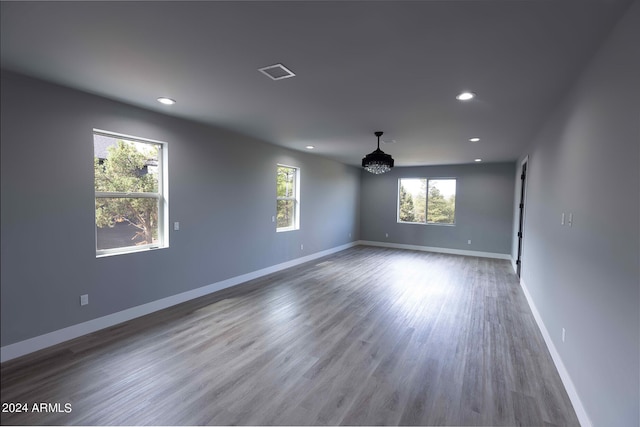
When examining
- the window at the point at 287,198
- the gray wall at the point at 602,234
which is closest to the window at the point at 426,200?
the window at the point at 287,198

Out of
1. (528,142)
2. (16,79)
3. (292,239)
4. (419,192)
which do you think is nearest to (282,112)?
(16,79)

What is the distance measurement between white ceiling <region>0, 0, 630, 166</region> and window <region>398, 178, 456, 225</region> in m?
4.91

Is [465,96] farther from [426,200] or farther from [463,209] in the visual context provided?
[426,200]

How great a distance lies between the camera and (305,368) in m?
2.55

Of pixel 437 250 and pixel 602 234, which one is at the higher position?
pixel 602 234

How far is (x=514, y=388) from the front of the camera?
2.32m

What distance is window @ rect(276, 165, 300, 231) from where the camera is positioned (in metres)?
6.08

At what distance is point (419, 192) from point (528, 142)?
3.92 m

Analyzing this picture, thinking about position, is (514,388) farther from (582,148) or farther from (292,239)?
(292,239)

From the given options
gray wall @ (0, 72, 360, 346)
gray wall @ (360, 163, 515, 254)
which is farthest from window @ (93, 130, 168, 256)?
gray wall @ (360, 163, 515, 254)

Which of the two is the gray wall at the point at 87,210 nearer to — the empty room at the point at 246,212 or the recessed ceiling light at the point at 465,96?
the empty room at the point at 246,212

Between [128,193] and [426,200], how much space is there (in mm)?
7505

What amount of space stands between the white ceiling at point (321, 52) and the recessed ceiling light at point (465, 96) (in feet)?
0.22

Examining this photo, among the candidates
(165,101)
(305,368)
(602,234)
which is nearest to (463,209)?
(602,234)
